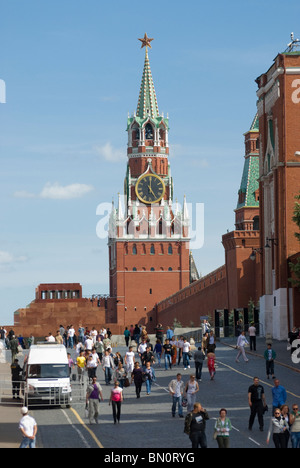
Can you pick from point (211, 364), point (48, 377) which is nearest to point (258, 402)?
point (48, 377)

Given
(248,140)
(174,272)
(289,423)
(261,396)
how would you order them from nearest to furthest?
1. (289,423)
2. (261,396)
3. (248,140)
4. (174,272)

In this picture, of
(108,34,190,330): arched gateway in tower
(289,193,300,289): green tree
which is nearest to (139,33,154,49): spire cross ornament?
(108,34,190,330): arched gateway in tower

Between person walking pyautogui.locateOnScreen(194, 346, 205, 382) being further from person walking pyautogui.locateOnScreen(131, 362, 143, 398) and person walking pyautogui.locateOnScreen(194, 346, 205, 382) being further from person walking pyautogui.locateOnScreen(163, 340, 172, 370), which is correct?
person walking pyautogui.locateOnScreen(163, 340, 172, 370)

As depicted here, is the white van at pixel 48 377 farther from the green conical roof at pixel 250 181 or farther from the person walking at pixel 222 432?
the green conical roof at pixel 250 181

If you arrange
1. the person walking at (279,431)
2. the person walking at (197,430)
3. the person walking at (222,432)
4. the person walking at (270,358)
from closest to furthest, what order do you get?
the person walking at (222,432), the person walking at (197,430), the person walking at (279,431), the person walking at (270,358)

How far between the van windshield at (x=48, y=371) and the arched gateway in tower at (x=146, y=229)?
373 feet

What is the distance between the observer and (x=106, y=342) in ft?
164

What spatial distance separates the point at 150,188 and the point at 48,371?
12626 cm

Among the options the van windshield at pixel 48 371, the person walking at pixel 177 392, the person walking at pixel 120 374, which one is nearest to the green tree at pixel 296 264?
the person walking at pixel 120 374

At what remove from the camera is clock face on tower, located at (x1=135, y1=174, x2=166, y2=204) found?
164 meters

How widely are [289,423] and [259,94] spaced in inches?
1803

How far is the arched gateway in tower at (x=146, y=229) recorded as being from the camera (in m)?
157
